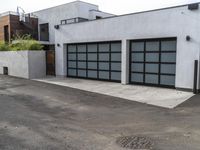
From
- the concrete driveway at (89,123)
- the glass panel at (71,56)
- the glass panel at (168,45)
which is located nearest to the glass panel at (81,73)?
the glass panel at (71,56)

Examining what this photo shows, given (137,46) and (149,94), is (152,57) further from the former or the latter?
(149,94)

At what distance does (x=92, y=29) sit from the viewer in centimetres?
1435

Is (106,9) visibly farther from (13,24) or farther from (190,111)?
(190,111)

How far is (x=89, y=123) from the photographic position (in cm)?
620

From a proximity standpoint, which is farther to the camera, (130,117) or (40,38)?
(40,38)

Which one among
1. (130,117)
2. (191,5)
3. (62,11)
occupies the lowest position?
(130,117)

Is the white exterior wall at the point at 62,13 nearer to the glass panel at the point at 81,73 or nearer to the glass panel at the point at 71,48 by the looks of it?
the glass panel at the point at 71,48

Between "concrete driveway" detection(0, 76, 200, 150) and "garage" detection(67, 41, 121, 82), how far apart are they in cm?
453

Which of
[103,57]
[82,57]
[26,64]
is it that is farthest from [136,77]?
[26,64]

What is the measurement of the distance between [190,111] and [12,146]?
217 inches

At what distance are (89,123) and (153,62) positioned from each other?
6.85 metres

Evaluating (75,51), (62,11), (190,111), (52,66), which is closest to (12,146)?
(190,111)

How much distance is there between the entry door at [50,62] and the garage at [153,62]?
686 cm

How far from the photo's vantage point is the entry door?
1714 centimetres
